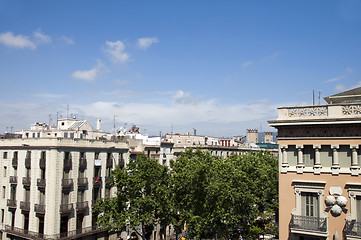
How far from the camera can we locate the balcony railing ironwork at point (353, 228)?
23002 mm

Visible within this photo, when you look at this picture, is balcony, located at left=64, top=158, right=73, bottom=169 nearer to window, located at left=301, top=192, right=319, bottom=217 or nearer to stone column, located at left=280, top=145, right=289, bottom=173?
stone column, located at left=280, top=145, right=289, bottom=173

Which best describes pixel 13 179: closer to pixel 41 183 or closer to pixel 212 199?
pixel 41 183

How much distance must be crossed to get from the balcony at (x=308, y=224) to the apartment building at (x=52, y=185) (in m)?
23.4

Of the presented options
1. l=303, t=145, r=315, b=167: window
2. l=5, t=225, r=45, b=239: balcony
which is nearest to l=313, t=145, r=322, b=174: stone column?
l=303, t=145, r=315, b=167: window

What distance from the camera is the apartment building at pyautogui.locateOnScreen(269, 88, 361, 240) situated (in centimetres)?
2380

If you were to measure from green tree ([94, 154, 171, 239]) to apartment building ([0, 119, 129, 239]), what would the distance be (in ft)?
17.1

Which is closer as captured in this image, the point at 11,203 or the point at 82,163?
the point at 82,163

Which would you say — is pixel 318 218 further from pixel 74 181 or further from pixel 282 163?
pixel 74 181

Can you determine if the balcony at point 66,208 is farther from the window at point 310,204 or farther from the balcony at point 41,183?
the window at point 310,204

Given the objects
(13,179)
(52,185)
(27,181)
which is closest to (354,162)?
(52,185)

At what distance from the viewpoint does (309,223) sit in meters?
24.6

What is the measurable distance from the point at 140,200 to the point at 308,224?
55.5 feet

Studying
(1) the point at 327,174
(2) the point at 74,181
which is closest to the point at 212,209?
(1) the point at 327,174

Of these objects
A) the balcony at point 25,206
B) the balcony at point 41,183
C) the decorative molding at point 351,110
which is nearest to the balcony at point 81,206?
the balcony at point 41,183
